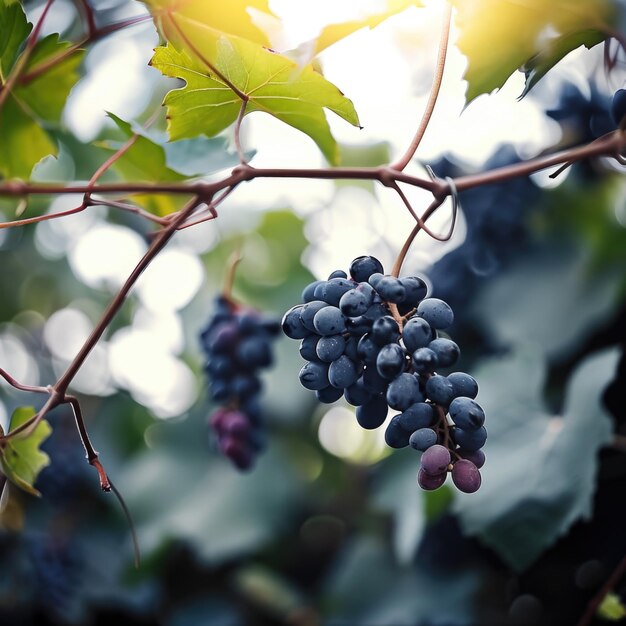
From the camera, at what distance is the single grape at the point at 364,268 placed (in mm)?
614

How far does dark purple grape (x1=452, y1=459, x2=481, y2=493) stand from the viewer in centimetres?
53

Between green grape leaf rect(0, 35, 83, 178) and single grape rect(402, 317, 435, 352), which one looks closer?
single grape rect(402, 317, 435, 352)

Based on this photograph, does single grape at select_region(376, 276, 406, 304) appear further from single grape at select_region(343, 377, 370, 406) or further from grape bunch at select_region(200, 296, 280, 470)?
grape bunch at select_region(200, 296, 280, 470)

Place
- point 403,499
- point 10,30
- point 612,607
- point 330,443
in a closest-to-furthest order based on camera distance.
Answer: point 10,30
point 612,607
point 403,499
point 330,443

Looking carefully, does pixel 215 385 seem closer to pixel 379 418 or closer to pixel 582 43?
pixel 379 418

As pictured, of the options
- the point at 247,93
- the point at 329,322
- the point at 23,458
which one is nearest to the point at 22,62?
the point at 247,93

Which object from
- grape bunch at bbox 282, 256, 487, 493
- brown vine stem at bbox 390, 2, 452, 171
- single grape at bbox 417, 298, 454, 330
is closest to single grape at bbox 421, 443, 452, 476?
grape bunch at bbox 282, 256, 487, 493

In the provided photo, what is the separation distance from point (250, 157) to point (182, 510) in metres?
1.20

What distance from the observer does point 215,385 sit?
1095 millimetres

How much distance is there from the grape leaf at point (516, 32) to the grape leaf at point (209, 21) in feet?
0.84

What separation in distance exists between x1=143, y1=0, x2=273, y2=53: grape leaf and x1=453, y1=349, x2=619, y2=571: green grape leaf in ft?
2.50

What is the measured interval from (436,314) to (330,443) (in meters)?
1.25

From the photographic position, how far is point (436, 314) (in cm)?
56

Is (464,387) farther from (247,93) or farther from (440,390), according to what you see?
(247,93)
